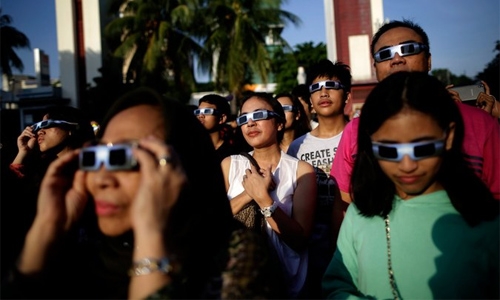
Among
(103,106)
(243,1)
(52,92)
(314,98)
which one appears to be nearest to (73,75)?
(52,92)

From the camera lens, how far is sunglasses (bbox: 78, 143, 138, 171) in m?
1.30

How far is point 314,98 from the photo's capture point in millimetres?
4102

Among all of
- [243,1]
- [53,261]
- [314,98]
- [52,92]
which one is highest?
[243,1]

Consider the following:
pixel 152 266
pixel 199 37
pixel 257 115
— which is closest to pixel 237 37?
pixel 199 37

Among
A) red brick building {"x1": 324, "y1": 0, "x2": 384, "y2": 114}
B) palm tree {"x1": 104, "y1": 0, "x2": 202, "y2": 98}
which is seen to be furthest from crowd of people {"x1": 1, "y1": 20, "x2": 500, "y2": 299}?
palm tree {"x1": 104, "y1": 0, "x2": 202, "y2": 98}

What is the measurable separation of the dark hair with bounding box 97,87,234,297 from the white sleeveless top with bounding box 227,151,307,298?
1266 mm

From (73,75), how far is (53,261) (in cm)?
3527

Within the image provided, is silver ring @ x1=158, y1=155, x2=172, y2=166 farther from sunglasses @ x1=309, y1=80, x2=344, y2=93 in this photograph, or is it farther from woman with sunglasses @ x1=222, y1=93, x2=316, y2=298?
sunglasses @ x1=309, y1=80, x2=344, y2=93

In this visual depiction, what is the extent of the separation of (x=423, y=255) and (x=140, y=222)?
1176mm

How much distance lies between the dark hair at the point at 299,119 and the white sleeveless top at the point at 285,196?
87.9 inches

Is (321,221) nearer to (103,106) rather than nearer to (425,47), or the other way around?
(425,47)

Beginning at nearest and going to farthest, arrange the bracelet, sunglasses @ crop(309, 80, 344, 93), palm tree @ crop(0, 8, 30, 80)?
the bracelet, sunglasses @ crop(309, 80, 344, 93), palm tree @ crop(0, 8, 30, 80)

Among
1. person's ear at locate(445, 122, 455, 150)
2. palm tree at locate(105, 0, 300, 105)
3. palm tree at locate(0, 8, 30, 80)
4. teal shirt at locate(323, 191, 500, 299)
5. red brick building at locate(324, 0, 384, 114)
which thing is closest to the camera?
teal shirt at locate(323, 191, 500, 299)

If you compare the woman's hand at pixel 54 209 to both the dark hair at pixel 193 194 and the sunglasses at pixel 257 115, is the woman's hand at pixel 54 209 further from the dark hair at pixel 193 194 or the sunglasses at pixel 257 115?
the sunglasses at pixel 257 115
